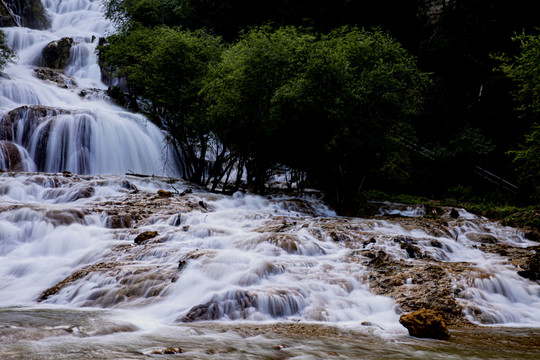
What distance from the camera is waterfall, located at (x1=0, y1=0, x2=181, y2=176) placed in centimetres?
1894

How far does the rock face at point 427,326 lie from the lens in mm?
4445

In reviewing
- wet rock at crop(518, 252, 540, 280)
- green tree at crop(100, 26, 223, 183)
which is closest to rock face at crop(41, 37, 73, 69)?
green tree at crop(100, 26, 223, 183)

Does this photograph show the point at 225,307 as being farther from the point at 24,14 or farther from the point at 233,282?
the point at 24,14

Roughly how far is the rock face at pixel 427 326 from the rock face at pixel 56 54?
37.9m

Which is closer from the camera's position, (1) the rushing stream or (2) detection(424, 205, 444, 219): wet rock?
(1) the rushing stream

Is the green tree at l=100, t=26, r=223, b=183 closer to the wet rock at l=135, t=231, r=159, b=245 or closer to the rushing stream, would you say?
the rushing stream

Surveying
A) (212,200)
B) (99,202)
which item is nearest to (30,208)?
(99,202)

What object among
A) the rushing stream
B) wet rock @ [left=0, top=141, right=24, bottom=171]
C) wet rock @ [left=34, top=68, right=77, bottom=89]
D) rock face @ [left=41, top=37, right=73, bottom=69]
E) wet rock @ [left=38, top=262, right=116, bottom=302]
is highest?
rock face @ [left=41, top=37, right=73, bottom=69]

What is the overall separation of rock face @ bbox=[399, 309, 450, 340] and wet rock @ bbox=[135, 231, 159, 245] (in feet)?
21.7

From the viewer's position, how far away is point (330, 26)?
32062mm

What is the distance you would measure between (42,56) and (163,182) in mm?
24604

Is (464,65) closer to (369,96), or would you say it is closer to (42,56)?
(369,96)

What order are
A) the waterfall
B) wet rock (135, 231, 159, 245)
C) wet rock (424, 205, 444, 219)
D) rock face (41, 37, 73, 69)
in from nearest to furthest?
wet rock (135, 231, 159, 245), wet rock (424, 205, 444, 219), the waterfall, rock face (41, 37, 73, 69)

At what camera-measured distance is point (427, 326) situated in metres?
4.45
